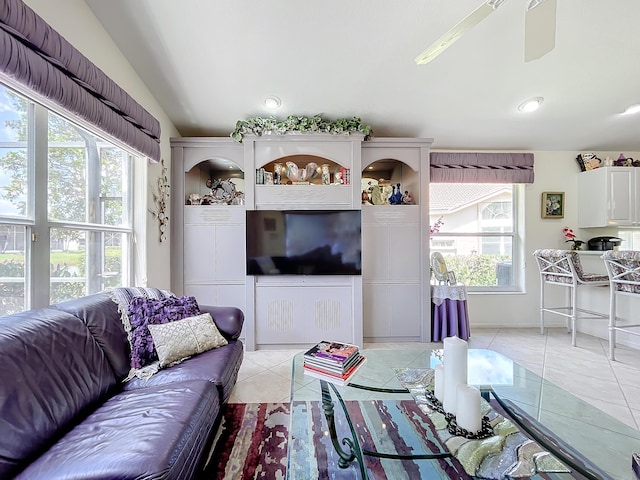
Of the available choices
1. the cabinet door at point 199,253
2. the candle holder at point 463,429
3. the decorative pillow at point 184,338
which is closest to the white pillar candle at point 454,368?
the candle holder at point 463,429

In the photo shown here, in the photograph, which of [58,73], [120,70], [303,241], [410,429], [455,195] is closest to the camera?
[410,429]

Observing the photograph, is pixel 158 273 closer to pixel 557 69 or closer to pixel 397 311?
pixel 397 311

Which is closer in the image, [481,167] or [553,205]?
[481,167]

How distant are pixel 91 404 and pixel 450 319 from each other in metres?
3.25

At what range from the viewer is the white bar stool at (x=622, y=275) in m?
2.62

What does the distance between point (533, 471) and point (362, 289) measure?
2206mm

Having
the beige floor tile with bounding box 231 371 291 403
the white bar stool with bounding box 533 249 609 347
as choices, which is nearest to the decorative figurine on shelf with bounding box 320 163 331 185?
the beige floor tile with bounding box 231 371 291 403

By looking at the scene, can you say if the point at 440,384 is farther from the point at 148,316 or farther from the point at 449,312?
the point at 449,312

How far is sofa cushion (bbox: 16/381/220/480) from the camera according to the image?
0.88 meters

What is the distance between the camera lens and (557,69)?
8.14 feet

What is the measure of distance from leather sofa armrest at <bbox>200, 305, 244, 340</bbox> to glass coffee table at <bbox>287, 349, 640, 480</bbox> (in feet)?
2.18

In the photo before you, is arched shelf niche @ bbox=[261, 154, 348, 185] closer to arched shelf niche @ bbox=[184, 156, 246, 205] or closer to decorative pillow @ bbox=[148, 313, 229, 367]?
arched shelf niche @ bbox=[184, 156, 246, 205]

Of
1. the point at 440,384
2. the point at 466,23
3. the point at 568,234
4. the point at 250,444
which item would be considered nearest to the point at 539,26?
the point at 466,23

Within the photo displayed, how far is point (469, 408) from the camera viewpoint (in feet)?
3.46
